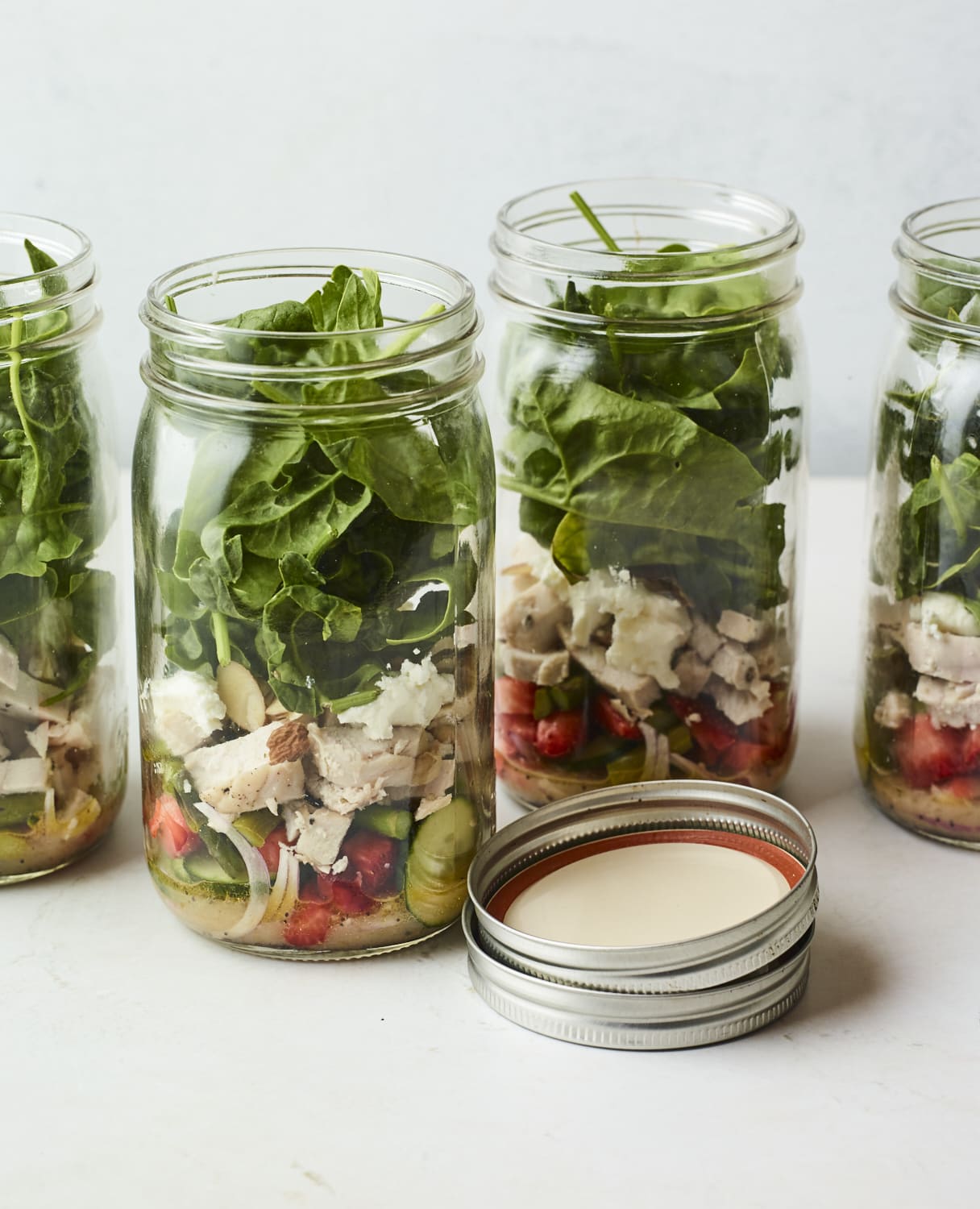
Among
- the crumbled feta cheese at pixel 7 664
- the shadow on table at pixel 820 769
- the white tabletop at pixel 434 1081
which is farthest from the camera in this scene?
the shadow on table at pixel 820 769

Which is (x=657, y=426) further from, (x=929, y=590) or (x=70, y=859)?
(x=70, y=859)

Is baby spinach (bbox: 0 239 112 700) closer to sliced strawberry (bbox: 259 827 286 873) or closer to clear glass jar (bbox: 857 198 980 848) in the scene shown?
sliced strawberry (bbox: 259 827 286 873)

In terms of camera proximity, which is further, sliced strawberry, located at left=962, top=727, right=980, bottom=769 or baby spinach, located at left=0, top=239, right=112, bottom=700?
sliced strawberry, located at left=962, top=727, right=980, bottom=769

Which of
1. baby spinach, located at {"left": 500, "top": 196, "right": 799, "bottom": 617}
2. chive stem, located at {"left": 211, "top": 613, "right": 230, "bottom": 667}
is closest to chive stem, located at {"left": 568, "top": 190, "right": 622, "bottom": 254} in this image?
baby spinach, located at {"left": 500, "top": 196, "right": 799, "bottom": 617}

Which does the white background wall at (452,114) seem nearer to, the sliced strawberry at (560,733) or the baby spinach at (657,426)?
the baby spinach at (657,426)

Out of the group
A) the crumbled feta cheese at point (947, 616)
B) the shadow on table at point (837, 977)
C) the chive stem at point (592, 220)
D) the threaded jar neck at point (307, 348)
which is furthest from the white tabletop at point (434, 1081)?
the chive stem at point (592, 220)

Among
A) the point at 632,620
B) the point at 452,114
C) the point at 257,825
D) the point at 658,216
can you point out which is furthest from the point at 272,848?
the point at 452,114
